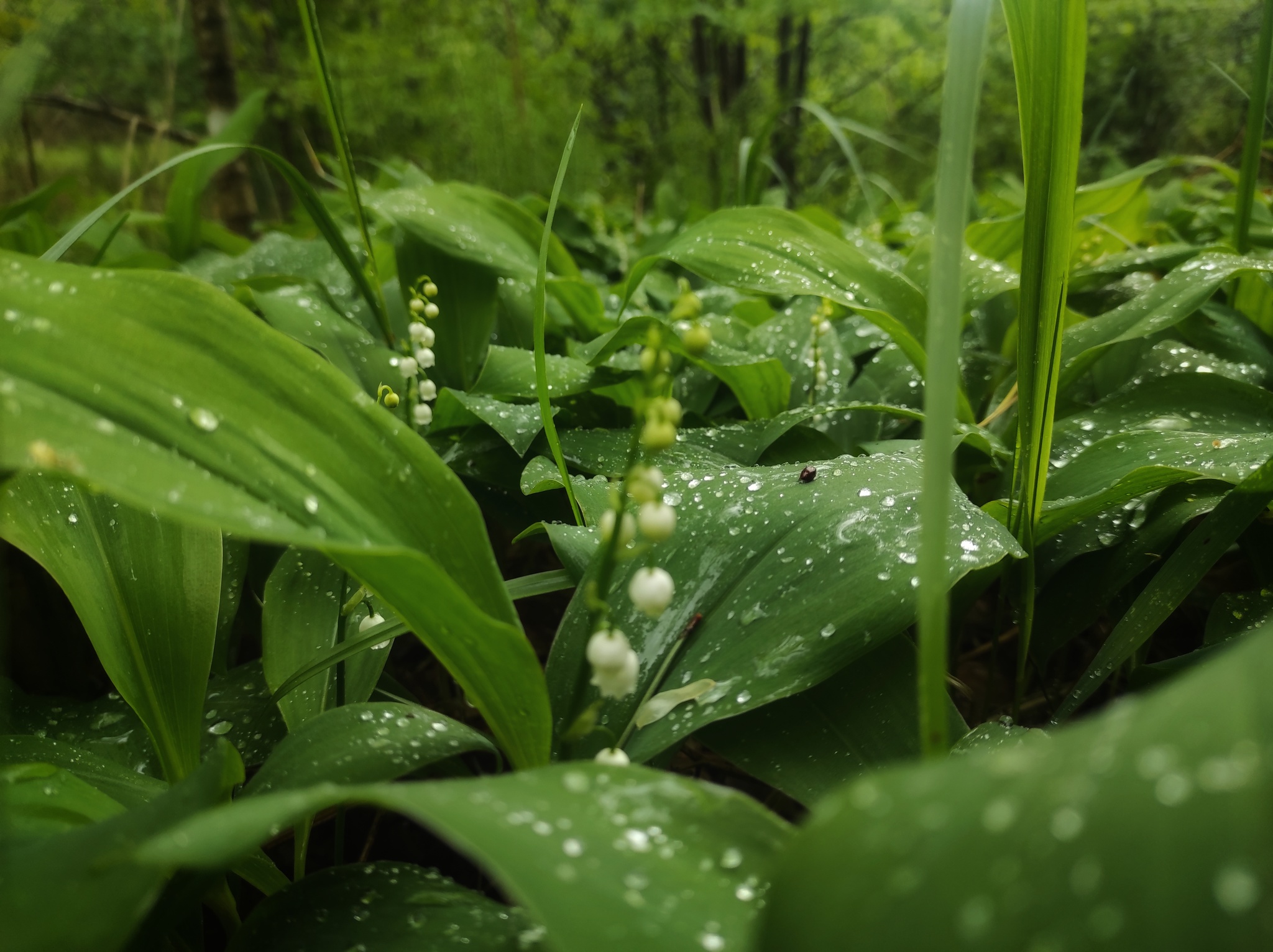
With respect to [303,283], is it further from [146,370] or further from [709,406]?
[146,370]

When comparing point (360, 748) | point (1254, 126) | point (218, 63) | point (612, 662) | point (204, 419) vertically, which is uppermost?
point (218, 63)

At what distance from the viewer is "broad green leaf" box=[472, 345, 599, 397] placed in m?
0.85

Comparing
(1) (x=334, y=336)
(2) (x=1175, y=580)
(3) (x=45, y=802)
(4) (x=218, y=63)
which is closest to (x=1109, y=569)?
(2) (x=1175, y=580)

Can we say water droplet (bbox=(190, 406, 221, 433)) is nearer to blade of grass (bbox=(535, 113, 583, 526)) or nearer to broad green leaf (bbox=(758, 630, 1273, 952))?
blade of grass (bbox=(535, 113, 583, 526))

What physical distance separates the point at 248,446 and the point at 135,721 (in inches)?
16.9

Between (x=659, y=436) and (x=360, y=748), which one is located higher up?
(x=659, y=436)

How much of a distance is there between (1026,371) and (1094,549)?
0.70 ft

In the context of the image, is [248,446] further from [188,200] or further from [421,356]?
[188,200]

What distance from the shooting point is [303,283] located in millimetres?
1203

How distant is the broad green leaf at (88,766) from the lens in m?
0.50

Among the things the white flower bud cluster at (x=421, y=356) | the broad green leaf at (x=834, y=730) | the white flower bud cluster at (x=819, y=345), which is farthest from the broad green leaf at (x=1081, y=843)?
the white flower bud cluster at (x=819, y=345)

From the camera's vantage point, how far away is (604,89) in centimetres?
557

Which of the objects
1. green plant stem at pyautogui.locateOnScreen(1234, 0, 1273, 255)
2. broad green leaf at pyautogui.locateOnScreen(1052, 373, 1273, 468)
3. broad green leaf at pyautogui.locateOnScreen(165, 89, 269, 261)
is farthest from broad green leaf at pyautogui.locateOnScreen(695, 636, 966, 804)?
broad green leaf at pyautogui.locateOnScreen(165, 89, 269, 261)

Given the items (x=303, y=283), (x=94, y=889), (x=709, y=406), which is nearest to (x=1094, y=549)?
(x=709, y=406)
